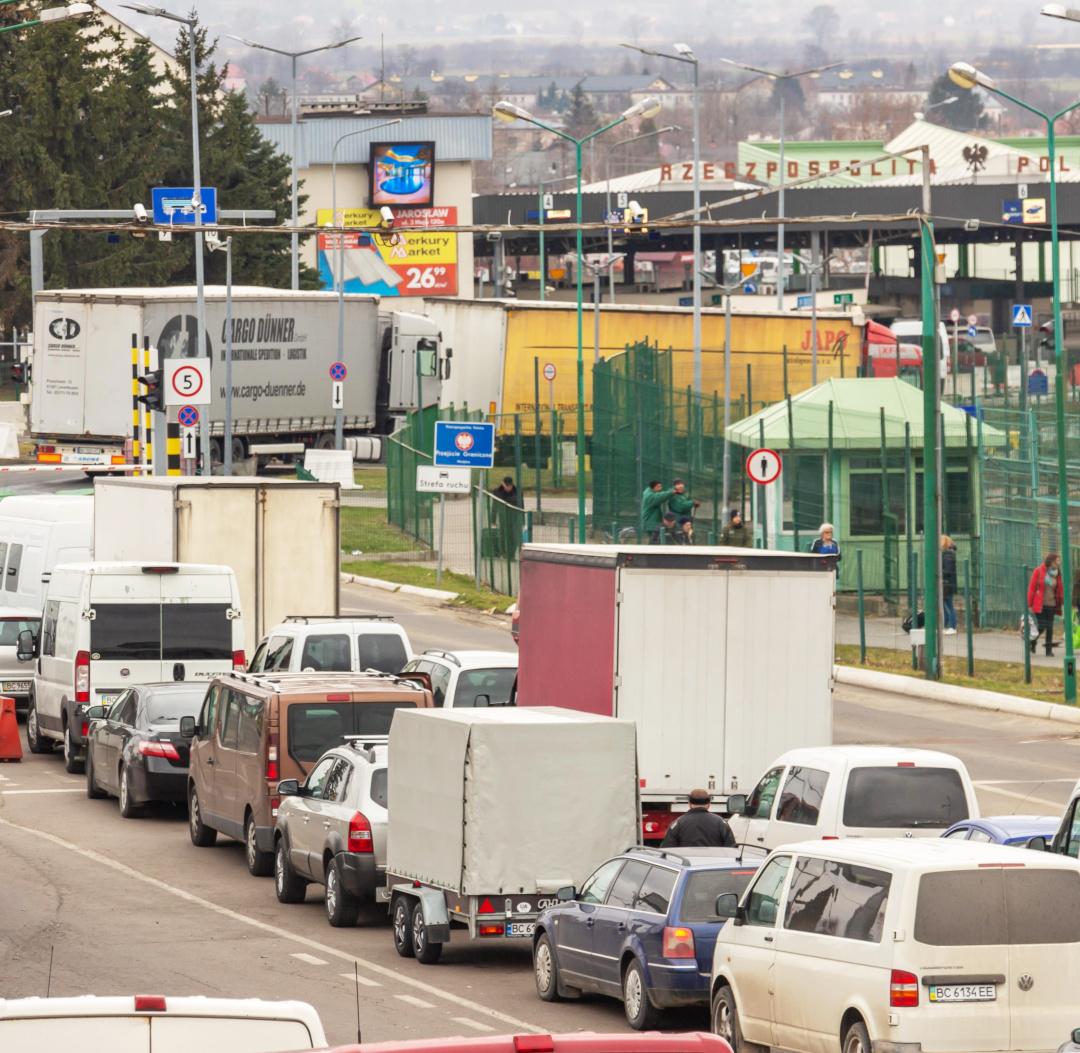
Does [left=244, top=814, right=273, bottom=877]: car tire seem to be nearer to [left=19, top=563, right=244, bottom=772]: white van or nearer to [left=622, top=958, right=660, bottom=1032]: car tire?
[left=19, top=563, right=244, bottom=772]: white van

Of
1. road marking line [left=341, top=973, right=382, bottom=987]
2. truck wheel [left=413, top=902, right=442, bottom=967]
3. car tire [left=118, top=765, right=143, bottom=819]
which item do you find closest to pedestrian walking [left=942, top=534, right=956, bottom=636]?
car tire [left=118, top=765, right=143, bottom=819]

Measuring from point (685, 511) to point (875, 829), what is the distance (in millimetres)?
22090

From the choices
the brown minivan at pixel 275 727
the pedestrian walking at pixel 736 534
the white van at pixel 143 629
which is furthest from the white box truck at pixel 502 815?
the pedestrian walking at pixel 736 534

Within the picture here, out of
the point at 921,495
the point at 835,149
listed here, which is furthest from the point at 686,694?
→ the point at 835,149

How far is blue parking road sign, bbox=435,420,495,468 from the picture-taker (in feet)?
125

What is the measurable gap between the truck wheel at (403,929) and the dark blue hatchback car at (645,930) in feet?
5.18

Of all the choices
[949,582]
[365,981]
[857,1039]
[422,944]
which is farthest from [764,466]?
[857,1039]

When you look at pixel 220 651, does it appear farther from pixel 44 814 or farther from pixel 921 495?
pixel 921 495

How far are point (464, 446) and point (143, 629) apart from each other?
1574cm

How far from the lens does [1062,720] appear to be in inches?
1043

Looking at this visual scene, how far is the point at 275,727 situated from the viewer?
57.0 feet

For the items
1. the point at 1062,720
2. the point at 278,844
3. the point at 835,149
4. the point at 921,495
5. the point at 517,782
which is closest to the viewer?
the point at 517,782

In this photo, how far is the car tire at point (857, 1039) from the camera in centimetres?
978

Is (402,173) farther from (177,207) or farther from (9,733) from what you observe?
(9,733)
